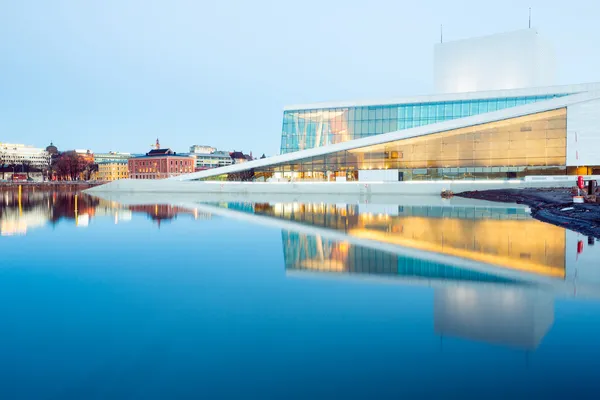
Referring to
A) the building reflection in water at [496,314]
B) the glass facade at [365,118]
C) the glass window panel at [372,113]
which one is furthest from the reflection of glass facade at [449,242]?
the glass window panel at [372,113]

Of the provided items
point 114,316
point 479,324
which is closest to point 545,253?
point 479,324

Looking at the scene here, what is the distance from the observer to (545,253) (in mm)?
10156

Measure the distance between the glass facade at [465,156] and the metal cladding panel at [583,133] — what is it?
20.7 inches

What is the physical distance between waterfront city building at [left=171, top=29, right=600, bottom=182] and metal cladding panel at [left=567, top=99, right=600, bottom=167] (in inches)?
2.8

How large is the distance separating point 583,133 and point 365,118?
20.5 metres

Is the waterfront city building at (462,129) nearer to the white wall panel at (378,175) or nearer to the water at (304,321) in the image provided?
the white wall panel at (378,175)

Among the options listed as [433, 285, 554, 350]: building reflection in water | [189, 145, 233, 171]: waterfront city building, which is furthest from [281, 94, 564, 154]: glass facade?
[189, 145, 233, 171]: waterfront city building

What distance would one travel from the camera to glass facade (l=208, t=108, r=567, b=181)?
134 ft

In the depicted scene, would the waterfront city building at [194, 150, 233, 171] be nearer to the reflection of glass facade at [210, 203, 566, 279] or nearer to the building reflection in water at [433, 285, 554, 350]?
the reflection of glass facade at [210, 203, 566, 279]

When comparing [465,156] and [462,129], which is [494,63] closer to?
[462,129]

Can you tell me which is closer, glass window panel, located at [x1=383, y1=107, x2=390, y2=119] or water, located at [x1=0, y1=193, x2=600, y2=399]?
water, located at [x1=0, y1=193, x2=600, y2=399]

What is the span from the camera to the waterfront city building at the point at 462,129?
40312mm

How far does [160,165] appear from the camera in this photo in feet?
494

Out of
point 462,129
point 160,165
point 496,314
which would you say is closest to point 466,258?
point 496,314
